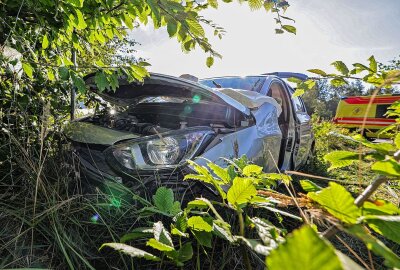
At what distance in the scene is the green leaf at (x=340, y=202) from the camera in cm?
40

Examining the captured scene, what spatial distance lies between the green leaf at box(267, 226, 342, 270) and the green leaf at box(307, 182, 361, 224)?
0.58ft

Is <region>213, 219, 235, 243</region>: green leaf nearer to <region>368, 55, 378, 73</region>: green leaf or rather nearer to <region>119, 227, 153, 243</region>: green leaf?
<region>119, 227, 153, 243</region>: green leaf

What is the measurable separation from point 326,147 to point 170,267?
23.4 ft

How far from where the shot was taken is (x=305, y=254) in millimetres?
244

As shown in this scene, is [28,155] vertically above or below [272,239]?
below

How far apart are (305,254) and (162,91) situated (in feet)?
8.32

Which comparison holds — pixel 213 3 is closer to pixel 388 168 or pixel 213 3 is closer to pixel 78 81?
pixel 78 81

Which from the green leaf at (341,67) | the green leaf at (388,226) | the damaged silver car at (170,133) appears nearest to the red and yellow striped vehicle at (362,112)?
the damaged silver car at (170,133)

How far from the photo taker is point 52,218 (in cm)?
154

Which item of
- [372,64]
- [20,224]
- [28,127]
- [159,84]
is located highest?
[372,64]

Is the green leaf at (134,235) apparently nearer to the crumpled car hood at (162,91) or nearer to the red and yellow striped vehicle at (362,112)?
the crumpled car hood at (162,91)

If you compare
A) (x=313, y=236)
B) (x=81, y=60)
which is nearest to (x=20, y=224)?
(x=313, y=236)

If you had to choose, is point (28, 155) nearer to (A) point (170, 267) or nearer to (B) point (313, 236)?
(A) point (170, 267)

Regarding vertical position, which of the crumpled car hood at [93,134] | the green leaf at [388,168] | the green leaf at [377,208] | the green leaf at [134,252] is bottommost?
the crumpled car hood at [93,134]
